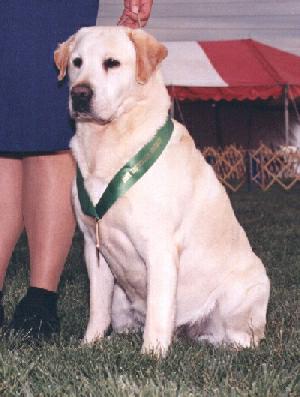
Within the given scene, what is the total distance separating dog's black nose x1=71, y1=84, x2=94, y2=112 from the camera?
114 inches

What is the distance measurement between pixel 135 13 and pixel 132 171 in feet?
2.86

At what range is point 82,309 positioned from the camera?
3.96 m

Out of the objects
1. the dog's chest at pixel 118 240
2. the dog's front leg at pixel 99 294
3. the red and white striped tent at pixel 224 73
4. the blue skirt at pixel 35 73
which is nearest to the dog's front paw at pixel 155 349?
the dog's chest at pixel 118 240

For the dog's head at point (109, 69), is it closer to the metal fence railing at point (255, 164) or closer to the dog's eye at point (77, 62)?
the dog's eye at point (77, 62)

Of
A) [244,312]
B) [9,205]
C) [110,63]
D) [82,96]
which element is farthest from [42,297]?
[110,63]

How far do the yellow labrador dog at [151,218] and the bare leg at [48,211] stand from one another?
1.19 feet

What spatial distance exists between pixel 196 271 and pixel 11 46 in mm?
1233

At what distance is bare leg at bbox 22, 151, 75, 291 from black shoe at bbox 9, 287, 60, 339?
0.15 feet

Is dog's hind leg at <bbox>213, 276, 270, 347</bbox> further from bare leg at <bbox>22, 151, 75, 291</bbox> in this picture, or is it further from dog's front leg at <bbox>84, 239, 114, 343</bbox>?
bare leg at <bbox>22, 151, 75, 291</bbox>

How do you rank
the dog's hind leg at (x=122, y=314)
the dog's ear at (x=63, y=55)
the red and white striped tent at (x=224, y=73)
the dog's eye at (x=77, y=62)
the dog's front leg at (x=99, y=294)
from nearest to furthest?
1. the dog's eye at (x=77, y=62)
2. the dog's ear at (x=63, y=55)
3. the dog's front leg at (x=99, y=294)
4. the dog's hind leg at (x=122, y=314)
5. the red and white striped tent at (x=224, y=73)

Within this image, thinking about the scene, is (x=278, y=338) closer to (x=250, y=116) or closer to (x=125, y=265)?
(x=125, y=265)

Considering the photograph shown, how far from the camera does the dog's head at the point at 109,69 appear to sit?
9.53ft

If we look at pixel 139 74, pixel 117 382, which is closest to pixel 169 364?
pixel 117 382

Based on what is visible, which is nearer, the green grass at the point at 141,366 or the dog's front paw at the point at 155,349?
the green grass at the point at 141,366
